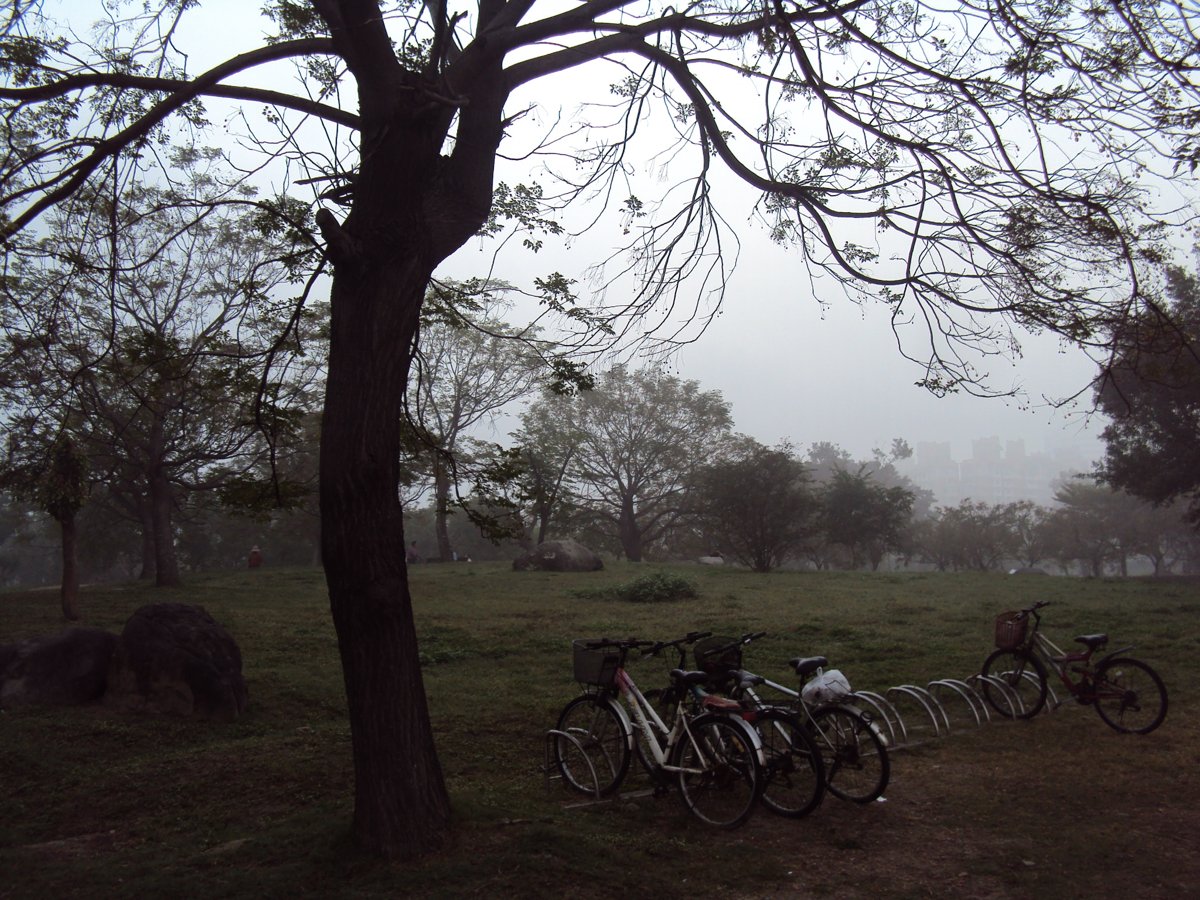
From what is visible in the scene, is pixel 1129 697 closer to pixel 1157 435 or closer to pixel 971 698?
pixel 971 698

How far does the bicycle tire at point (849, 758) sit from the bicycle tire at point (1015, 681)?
2699 mm

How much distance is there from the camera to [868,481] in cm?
3059

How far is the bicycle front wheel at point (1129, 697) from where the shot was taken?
700 centimetres

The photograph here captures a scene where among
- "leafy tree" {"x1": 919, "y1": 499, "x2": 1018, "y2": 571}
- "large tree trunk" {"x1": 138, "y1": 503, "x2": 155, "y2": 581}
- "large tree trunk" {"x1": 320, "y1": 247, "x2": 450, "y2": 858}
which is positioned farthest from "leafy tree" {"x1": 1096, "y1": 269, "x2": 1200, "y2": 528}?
"large tree trunk" {"x1": 138, "y1": 503, "x2": 155, "y2": 581}

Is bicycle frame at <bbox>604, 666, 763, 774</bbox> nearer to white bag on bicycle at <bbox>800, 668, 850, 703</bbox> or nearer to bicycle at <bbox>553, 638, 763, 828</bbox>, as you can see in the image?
bicycle at <bbox>553, 638, 763, 828</bbox>

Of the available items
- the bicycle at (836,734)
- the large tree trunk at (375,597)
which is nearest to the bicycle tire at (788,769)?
the bicycle at (836,734)

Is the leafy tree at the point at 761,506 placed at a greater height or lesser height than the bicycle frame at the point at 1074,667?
greater

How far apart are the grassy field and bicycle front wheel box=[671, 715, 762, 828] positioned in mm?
135

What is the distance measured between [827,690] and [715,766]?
0.91 m

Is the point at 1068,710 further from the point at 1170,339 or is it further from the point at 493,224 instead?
the point at 493,224

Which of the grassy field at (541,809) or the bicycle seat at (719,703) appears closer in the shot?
the grassy field at (541,809)

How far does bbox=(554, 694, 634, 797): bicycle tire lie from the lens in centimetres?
548

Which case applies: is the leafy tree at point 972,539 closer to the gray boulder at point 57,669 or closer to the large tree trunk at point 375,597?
the gray boulder at point 57,669

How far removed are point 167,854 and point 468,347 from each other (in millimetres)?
29767
